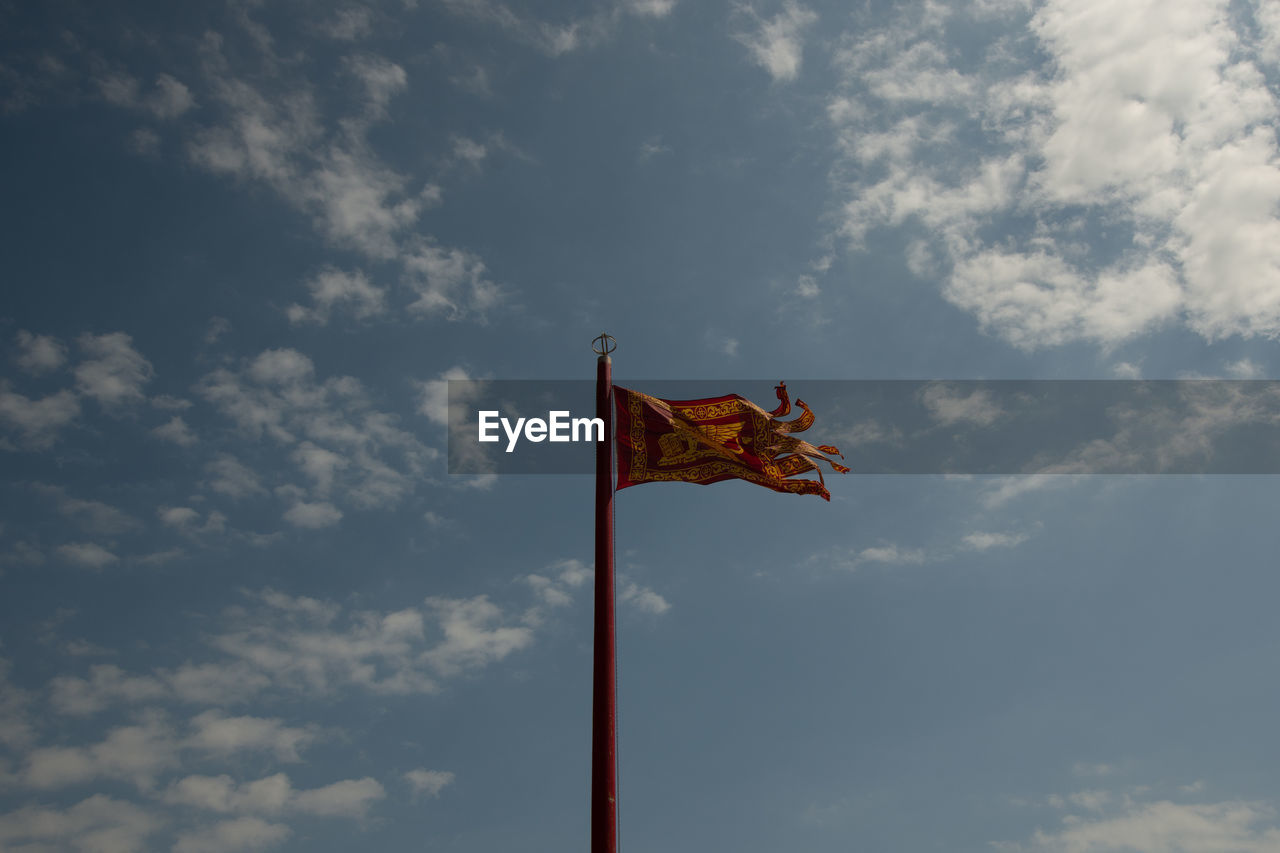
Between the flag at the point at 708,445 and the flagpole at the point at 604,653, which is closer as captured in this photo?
the flagpole at the point at 604,653

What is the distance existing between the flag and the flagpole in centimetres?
65

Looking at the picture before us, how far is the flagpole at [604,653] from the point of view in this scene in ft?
58.4

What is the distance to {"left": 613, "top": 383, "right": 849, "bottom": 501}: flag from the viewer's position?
22.2 meters

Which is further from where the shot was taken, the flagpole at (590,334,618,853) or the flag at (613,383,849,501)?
the flag at (613,383,849,501)

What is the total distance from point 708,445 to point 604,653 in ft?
18.7

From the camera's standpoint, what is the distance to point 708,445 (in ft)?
73.6

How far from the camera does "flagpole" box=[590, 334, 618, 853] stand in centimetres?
1780

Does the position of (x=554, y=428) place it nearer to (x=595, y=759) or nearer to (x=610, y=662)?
(x=610, y=662)

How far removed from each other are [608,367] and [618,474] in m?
2.49

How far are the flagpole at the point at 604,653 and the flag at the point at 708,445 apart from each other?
2.15ft

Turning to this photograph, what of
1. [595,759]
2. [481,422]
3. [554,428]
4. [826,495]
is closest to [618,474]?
[554,428]

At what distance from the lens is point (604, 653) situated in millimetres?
19156

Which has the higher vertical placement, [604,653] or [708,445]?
[708,445]

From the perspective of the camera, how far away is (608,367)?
Answer: 22.3 m
